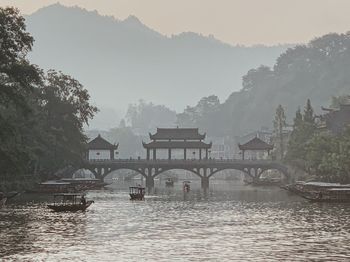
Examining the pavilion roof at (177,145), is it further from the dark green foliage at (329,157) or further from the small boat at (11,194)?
the small boat at (11,194)

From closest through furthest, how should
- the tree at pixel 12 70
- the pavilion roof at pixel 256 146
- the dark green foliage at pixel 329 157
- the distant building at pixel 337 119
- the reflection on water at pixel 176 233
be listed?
the reflection on water at pixel 176 233, the tree at pixel 12 70, the dark green foliage at pixel 329 157, the distant building at pixel 337 119, the pavilion roof at pixel 256 146

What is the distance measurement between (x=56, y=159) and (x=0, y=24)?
62387 millimetres

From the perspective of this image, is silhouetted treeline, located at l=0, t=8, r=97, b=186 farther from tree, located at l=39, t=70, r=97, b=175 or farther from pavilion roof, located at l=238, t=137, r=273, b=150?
pavilion roof, located at l=238, t=137, r=273, b=150

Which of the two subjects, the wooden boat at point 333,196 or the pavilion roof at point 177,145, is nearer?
the wooden boat at point 333,196

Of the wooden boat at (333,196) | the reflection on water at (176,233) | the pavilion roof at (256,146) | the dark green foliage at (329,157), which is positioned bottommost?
the reflection on water at (176,233)

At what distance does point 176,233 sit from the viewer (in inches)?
2442

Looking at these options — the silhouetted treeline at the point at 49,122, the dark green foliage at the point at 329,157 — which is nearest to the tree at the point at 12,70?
the silhouetted treeline at the point at 49,122

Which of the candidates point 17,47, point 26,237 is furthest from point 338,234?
point 17,47

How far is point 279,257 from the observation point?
46.8 metres

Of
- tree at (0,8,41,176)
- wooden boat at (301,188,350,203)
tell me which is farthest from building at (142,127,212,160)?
tree at (0,8,41,176)

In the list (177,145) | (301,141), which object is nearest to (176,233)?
(301,141)

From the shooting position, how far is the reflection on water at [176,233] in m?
48.4

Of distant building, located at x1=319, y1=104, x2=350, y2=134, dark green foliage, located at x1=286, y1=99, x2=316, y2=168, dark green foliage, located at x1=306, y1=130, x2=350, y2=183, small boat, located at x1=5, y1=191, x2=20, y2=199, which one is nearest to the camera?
small boat, located at x1=5, y1=191, x2=20, y2=199

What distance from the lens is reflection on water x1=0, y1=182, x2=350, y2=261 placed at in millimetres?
48406
